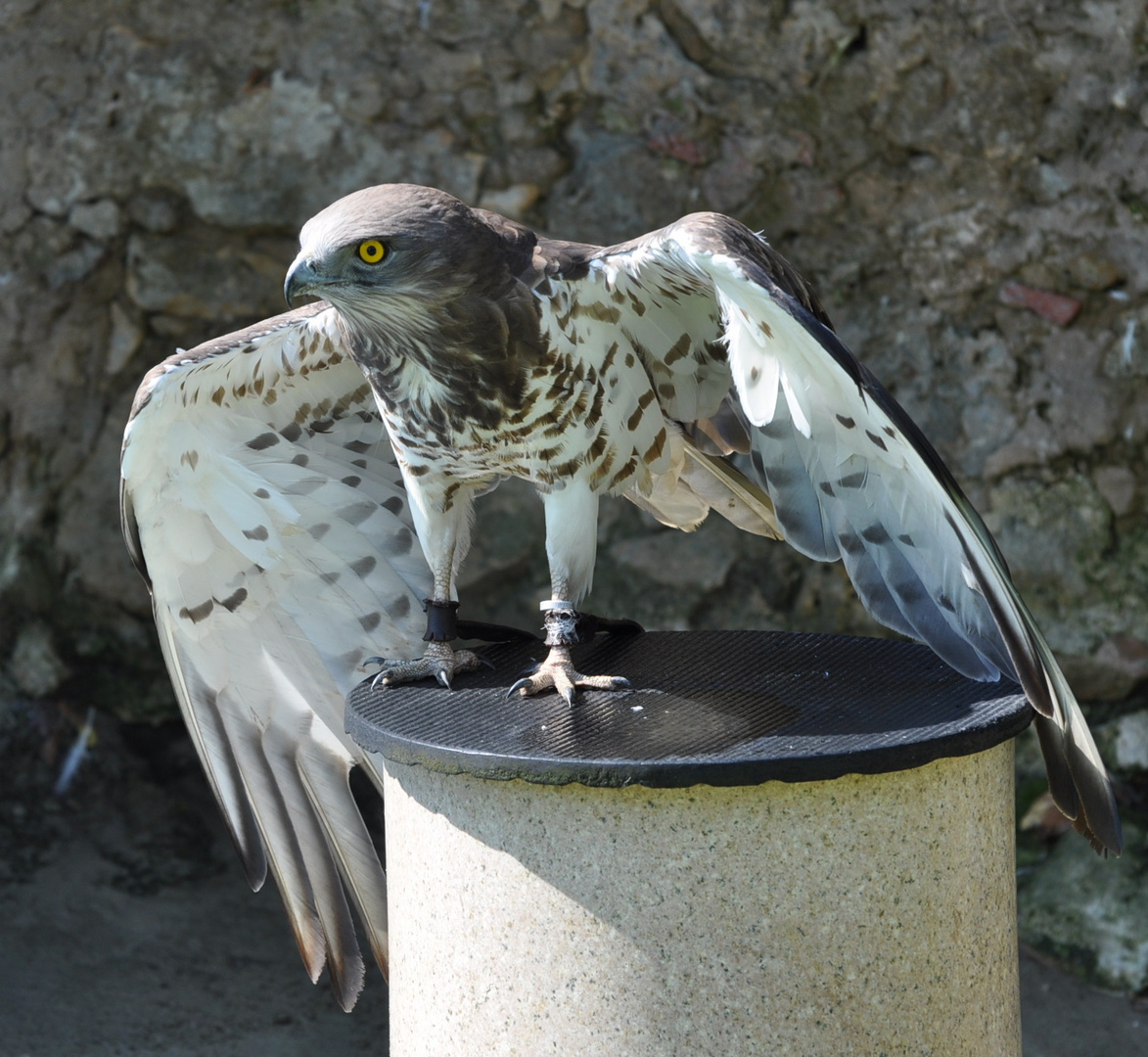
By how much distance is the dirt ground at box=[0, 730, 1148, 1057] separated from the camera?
10.7ft

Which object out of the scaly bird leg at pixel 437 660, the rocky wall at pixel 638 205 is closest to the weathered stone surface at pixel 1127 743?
the rocky wall at pixel 638 205

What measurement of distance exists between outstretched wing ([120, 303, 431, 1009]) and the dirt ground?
86 cm

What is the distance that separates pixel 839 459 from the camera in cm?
215

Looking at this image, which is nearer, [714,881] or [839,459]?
[714,881]

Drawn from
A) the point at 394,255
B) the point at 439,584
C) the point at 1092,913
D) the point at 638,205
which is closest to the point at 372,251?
the point at 394,255

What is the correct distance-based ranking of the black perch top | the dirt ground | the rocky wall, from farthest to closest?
1. the rocky wall
2. the dirt ground
3. the black perch top

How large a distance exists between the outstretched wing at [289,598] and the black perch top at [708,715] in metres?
0.45

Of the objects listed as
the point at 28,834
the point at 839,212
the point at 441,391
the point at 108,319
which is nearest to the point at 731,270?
the point at 441,391

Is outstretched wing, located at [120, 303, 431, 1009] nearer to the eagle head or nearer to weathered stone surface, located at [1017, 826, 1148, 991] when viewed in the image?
the eagle head

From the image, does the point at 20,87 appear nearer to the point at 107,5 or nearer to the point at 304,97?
the point at 107,5

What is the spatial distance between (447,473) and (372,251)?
49cm

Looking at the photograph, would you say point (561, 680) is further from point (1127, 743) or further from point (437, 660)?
point (1127, 743)

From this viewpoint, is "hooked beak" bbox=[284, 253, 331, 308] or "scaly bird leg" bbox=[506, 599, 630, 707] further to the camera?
"scaly bird leg" bbox=[506, 599, 630, 707]

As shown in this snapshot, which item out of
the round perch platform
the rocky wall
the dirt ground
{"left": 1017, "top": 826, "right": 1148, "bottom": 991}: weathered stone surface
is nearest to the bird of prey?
the round perch platform
